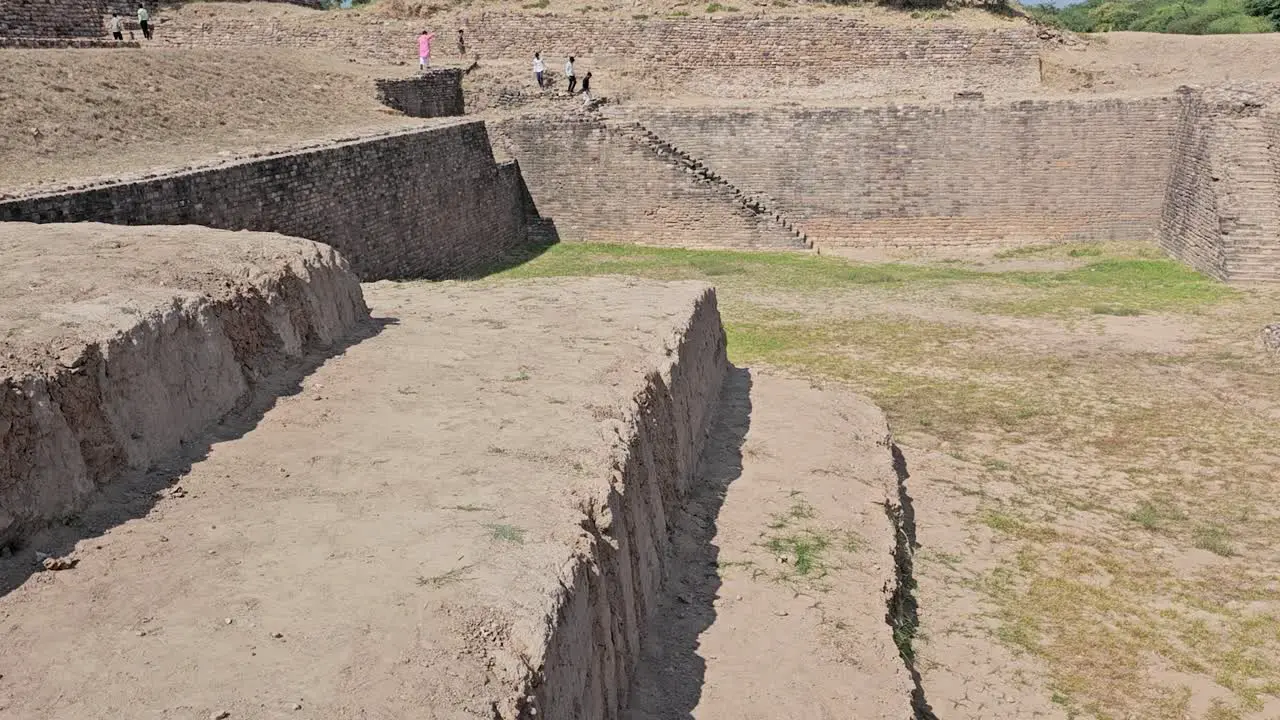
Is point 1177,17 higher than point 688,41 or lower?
higher

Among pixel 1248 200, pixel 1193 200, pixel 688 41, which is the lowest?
pixel 1193 200

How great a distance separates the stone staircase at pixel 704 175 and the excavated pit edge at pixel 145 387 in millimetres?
12190

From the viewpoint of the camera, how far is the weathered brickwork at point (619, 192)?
1853 centimetres

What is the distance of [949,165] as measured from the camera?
18031 mm

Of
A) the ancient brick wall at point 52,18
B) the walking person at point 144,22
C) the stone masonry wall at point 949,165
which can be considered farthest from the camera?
the walking person at point 144,22

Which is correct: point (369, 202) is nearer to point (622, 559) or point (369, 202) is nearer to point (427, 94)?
point (427, 94)

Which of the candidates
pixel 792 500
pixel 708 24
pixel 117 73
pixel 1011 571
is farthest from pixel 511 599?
pixel 708 24

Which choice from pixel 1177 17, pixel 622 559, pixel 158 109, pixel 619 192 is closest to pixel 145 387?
pixel 622 559

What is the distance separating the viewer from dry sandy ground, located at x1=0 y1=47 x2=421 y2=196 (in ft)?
41.1

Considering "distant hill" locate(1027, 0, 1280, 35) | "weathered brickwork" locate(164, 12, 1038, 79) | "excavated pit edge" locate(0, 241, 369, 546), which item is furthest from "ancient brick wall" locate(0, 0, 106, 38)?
"distant hill" locate(1027, 0, 1280, 35)

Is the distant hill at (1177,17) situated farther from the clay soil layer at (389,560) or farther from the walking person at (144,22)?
the clay soil layer at (389,560)

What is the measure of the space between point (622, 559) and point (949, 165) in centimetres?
1471

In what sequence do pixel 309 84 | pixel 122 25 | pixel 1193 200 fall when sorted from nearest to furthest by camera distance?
pixel 1193 200 < pixel 309 84 < pixel 122 25

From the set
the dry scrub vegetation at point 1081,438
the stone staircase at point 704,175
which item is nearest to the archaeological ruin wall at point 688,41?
the stone staircase at point 704,175
